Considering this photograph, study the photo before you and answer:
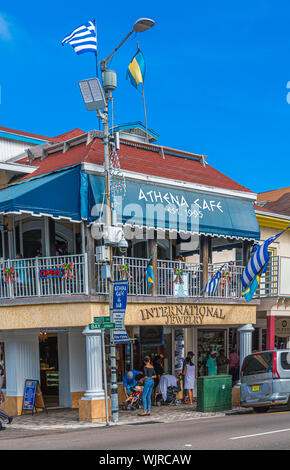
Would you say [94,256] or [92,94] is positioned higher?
[92,94]

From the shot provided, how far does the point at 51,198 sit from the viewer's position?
1656cm

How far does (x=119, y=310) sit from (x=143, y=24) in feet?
23.7

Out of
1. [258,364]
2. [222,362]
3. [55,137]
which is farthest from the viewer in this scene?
[55,137]

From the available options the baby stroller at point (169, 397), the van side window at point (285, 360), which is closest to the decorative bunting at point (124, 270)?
the baby stroller at point (169, 397)

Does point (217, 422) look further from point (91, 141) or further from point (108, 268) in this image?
point (91, 141)

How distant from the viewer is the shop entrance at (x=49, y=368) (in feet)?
65.1

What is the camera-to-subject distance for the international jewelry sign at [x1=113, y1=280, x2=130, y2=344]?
16.0 metres

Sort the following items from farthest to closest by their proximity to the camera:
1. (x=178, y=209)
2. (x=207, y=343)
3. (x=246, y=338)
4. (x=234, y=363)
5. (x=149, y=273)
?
(x=207, y=343), (x=234, y=363), (x=246, y=338), (x=178, y=209), (x=149, y=273)

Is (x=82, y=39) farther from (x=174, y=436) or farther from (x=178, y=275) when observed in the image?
(x=174, y=436)

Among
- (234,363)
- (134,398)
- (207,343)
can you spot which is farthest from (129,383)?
(207,343)

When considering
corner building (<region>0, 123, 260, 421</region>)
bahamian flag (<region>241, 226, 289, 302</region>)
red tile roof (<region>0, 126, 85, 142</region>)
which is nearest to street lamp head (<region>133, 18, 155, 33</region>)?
corner building (<region>0, 123, 260, 421</region>)

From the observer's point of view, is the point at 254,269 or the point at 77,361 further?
the point at 77,361
